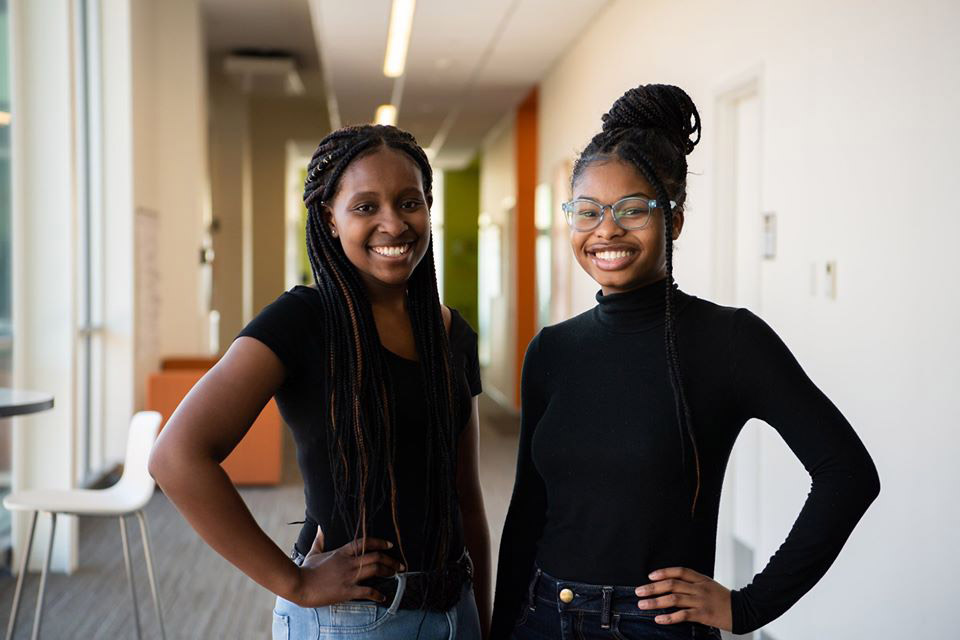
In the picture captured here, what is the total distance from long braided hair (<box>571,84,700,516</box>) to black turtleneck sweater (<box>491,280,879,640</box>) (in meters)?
0.06

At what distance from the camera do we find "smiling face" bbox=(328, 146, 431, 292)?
1.50m

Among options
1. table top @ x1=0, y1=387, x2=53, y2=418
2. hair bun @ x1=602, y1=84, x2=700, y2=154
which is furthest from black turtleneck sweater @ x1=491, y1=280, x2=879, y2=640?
table top @ x1=0, y1=387, x2=53, y2=418

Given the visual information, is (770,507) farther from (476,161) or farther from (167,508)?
(476,161)

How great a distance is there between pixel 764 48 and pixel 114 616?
3603mm

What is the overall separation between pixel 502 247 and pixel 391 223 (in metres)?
11.6

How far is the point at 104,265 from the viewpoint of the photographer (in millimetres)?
6688

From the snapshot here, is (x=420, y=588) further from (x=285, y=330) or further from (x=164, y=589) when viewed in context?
(x=164, y=589)

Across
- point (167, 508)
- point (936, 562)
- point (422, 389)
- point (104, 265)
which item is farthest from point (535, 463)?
point (104, 265)

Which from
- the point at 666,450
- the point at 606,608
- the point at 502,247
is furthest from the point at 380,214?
the point at 502,247

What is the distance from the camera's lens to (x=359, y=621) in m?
1.44

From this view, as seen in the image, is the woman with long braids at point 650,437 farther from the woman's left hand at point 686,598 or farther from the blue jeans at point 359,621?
the blue jeans at point 359,621

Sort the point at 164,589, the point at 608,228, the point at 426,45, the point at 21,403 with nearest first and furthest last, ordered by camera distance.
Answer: the point at 608,228, the point at 21,403, the point at 164,589, the point at 426,45

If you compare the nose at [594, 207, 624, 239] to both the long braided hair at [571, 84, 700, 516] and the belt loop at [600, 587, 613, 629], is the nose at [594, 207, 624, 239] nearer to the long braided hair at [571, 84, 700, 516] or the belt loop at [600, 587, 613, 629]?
the long braided hair at [571, 84, 700, 516]

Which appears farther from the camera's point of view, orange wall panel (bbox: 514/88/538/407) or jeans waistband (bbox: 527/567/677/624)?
orange wall panel (bbox: 514/88/538/407)
